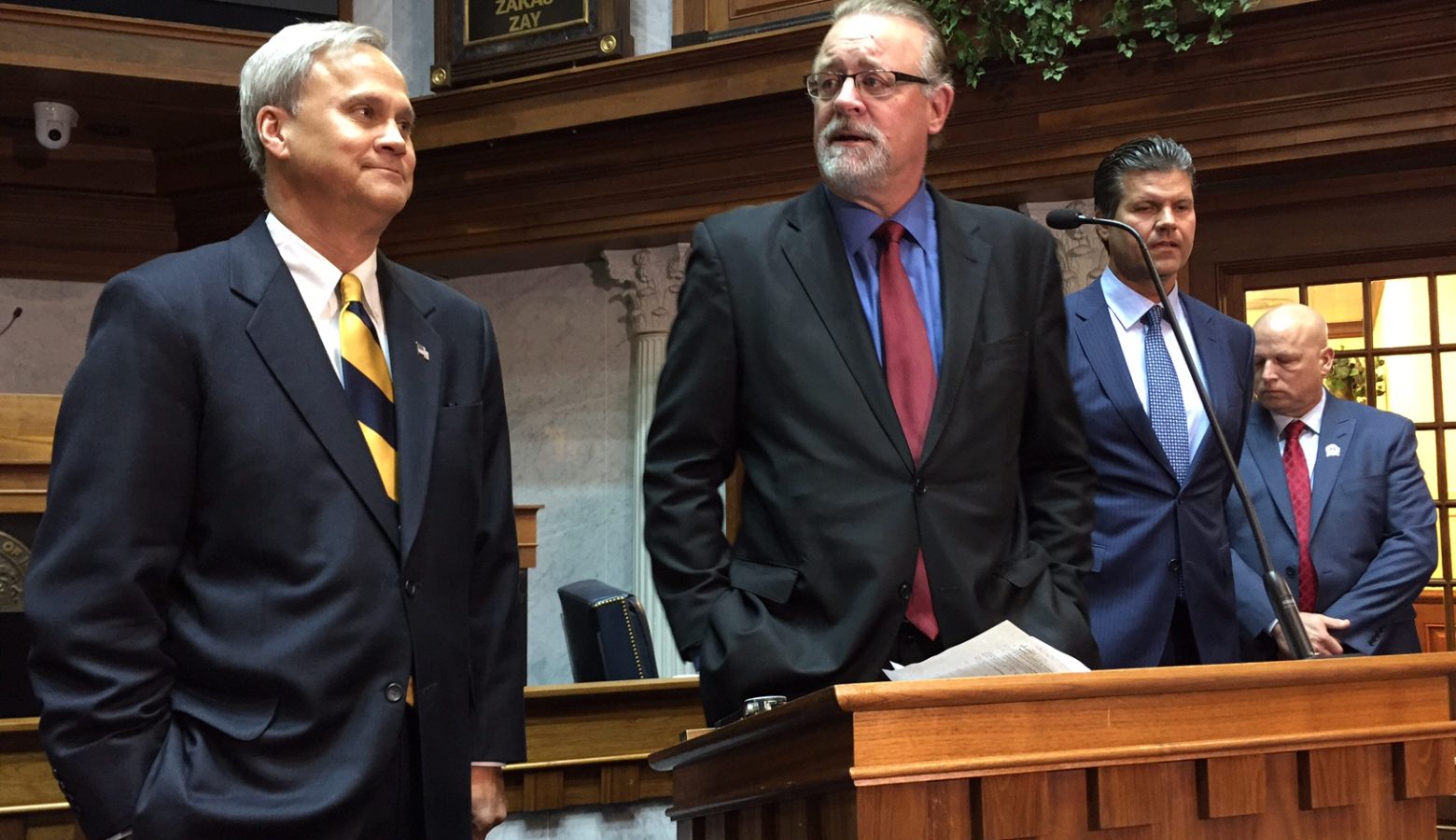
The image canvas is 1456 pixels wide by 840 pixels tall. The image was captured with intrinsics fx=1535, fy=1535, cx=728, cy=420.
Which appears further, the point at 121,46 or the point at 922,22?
the point at 121,46

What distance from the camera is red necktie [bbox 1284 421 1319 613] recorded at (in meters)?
3.58

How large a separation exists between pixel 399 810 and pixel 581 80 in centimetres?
543

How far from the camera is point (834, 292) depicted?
221 cm

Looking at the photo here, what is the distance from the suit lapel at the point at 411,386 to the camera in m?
1.92

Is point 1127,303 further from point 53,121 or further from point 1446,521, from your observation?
point 53,121

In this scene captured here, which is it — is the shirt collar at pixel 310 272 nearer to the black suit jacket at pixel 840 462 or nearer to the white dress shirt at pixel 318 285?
the white dress shirt at pixel 318 285

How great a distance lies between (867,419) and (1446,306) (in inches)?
167

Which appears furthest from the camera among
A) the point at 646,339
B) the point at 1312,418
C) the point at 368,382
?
the point at 646,339

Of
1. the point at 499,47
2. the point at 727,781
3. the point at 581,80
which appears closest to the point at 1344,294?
the point at 581,80

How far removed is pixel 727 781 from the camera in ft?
5.74

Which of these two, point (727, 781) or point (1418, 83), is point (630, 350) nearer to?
point (1418, 83)

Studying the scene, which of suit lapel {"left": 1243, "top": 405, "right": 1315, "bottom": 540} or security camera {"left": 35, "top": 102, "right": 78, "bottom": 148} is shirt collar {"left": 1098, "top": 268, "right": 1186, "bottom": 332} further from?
security camera {"left": 35, "top": 102, "right": 78, "bottom": 148}

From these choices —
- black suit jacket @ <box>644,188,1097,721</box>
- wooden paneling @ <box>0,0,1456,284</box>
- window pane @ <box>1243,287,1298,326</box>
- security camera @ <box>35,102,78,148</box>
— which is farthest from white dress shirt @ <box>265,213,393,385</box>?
security camera @ <box>35,102,78,148</box>

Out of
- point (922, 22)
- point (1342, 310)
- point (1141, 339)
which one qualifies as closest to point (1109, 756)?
point (922, 22)
